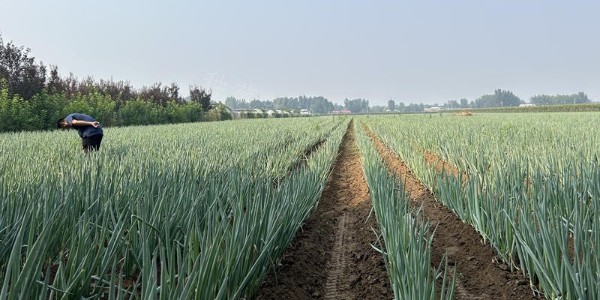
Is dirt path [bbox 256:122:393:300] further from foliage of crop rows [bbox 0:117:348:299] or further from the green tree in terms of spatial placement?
the green tree

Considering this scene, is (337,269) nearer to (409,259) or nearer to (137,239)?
(409,259)

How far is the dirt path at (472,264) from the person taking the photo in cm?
243

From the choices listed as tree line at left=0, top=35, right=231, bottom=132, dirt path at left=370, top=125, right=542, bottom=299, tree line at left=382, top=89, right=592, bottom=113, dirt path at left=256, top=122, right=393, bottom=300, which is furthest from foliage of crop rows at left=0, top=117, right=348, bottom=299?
tree line at left=382, top=89, right=592, bottom=113

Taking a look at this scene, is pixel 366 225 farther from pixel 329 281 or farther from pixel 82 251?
pixel 82 251

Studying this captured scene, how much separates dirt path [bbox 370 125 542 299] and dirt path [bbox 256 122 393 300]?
48 cm

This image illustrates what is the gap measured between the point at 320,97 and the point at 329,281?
150 m

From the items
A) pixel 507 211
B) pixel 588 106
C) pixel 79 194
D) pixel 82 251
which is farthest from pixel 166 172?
pixel 588 106

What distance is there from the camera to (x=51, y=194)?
2195 millimetres

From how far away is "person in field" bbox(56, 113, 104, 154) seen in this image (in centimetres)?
563

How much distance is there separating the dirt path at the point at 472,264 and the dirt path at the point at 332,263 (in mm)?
483

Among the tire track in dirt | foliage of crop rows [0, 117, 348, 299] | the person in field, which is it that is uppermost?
the person in field

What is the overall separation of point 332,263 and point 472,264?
3.12 feet

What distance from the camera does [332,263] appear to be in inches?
122

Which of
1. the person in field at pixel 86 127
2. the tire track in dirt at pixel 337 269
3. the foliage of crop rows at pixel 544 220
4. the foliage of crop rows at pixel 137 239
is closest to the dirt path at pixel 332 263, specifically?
the tire track in dirt at pixel 337 269
